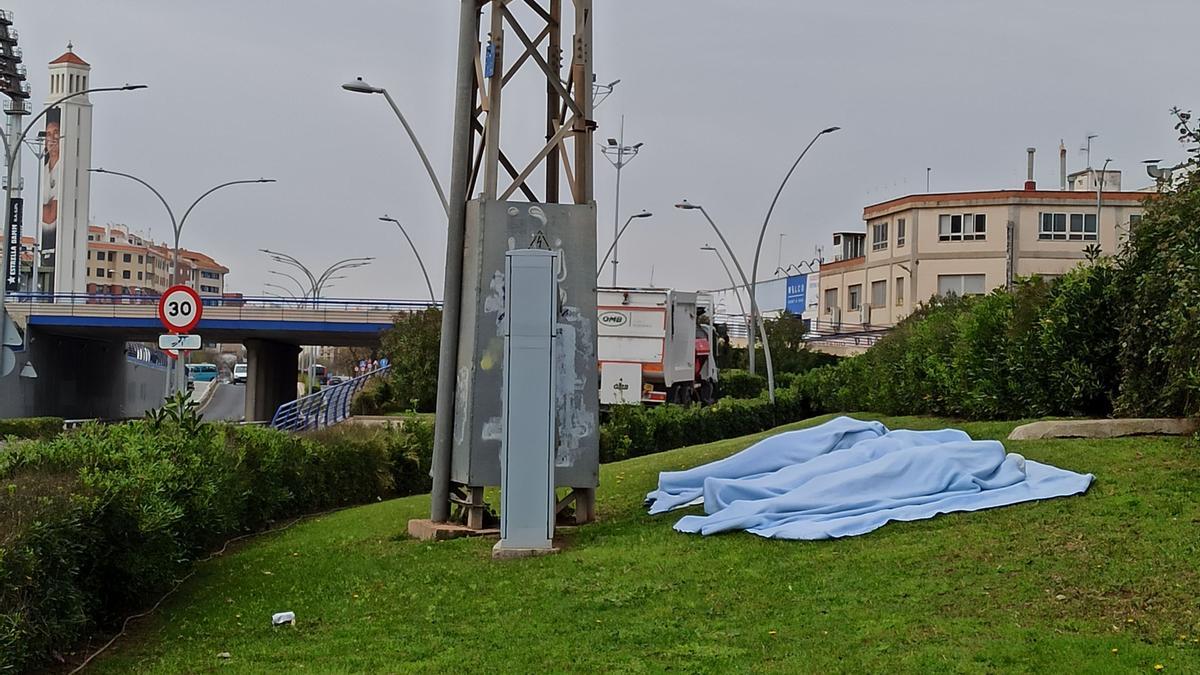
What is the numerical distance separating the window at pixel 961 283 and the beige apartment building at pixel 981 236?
54 millimetres

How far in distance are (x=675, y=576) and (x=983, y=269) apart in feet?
219

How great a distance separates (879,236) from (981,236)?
773 cm

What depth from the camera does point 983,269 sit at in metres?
72.9

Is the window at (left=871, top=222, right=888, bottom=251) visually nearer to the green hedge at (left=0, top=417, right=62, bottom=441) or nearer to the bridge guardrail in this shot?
the bridge guardrail

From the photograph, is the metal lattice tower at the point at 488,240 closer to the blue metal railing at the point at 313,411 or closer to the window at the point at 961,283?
the blue metal railing at the point at 313,411

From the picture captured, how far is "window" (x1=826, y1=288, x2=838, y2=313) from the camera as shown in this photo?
8775 cm

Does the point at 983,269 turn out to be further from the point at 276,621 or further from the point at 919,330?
the point at 276,621

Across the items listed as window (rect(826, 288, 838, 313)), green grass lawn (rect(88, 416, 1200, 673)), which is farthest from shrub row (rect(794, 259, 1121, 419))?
window (rect(826, 288, 838, 313))

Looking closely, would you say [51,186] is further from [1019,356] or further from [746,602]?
[746,602]

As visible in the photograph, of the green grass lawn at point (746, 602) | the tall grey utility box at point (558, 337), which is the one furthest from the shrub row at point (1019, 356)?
the tall grey utility box at point (558, 337)

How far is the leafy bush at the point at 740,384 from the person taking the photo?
44062 millimetres

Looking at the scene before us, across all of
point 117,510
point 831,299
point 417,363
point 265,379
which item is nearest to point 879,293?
point 831,299

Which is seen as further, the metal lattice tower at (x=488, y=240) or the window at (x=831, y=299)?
the window at (x=831, y=299)

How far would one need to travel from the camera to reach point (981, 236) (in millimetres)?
72938
